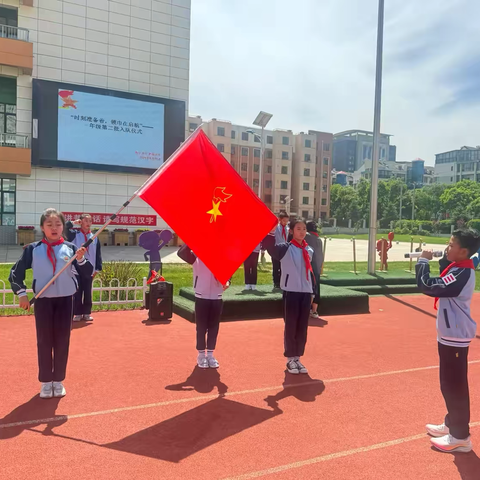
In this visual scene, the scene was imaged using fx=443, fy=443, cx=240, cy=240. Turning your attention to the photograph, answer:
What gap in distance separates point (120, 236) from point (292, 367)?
21.6m

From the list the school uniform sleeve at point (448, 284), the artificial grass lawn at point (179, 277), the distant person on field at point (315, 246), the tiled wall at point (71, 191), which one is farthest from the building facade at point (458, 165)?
the school uniform sleeve at point (448, 284)

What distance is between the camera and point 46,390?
4512 millimetres

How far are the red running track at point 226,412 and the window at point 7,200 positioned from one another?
64.7 feet

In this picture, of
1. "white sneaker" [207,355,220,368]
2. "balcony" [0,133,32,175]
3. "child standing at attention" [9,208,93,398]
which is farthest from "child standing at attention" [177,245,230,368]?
"balcony" [0,133,32,175]

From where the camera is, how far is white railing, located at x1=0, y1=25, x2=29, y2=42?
2321cm

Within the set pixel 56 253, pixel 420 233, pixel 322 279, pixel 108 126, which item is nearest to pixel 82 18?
pixel 108 126

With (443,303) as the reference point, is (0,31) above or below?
above

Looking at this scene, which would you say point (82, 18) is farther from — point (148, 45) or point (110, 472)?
point (110, 472)

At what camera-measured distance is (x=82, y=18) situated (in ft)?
79.9

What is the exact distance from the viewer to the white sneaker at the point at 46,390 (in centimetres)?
449

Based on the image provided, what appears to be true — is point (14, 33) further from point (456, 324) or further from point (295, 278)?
point (456, 324)

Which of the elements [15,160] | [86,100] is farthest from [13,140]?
[86,100]

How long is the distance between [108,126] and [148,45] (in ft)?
18.2

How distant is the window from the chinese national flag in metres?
23.2
